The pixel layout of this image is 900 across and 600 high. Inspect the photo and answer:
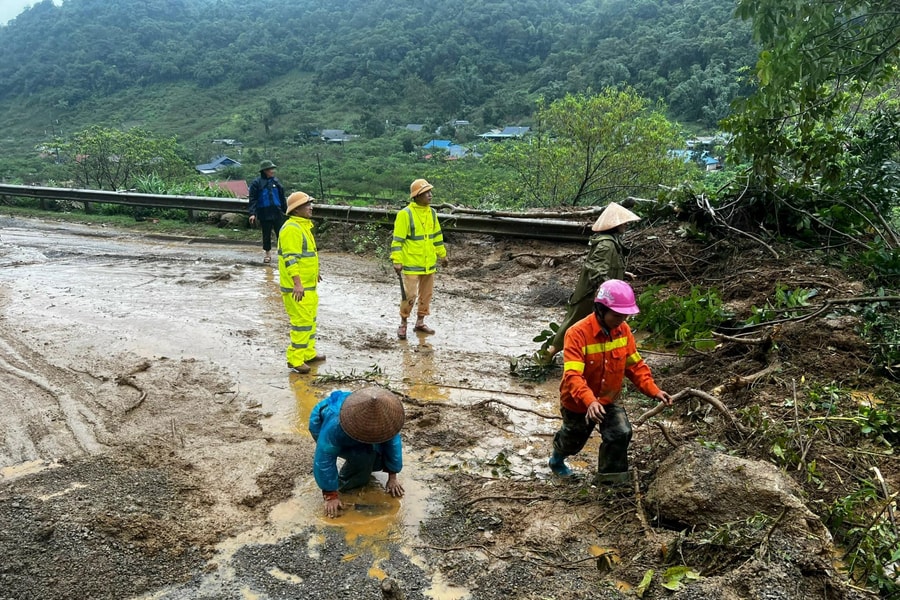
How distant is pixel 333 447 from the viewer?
156 inches

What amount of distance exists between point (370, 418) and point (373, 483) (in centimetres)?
94

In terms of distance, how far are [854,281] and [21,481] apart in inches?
289

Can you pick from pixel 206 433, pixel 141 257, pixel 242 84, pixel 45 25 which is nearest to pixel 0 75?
pixel 45 25

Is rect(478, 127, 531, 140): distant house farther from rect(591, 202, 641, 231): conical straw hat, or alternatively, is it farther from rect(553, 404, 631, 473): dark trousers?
rect(553, 404, 631, 473): dark trousers

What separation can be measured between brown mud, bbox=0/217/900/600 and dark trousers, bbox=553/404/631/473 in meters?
0.16

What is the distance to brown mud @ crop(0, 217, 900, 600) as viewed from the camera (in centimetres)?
342

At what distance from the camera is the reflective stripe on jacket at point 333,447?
397 cm

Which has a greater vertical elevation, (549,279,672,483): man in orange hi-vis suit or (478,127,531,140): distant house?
(478,127,531,140): distant house

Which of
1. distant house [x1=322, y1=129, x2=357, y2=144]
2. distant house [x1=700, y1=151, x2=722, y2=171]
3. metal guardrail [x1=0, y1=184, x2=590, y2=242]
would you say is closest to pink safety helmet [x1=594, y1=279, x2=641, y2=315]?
metal guardrail [x1=0, y1=184, x2=590, y2=242]

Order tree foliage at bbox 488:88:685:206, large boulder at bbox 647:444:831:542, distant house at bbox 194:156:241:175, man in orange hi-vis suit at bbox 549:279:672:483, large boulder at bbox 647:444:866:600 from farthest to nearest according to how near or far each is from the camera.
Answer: distant house at bbox 194:156:241:175, tree foliage at bbox 488:88:685:206, man in orange hi-vis suit at bbox 549:279:672:483, large boulder at bbox 647:444:831:542, large boulder at bbox 647:444:866:600

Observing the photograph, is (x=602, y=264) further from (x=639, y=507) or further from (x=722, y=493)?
(x=722, y=493)

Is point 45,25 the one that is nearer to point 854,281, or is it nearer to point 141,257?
point 141,257

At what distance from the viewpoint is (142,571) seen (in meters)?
3.50

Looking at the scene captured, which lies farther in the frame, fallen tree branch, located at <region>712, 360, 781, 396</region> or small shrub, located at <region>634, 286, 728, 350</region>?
small shrub, located at <region>634, 286, 728, 350</region>
